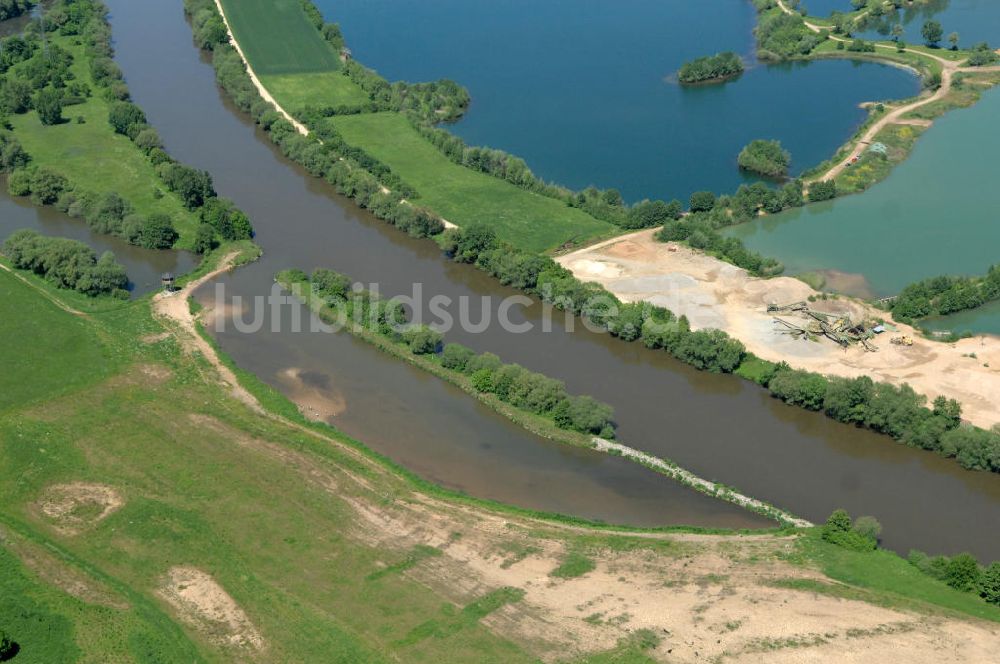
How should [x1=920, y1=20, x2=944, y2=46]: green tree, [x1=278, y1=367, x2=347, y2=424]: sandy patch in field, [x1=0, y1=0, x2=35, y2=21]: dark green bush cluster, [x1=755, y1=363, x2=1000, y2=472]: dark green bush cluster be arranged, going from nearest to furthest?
[x1=755, y1=363, x2=1000, y2=472]: dark green bush cluster → [x1=278, y1=367, x2=347, y2=424]: sandy patch in field → [x1=920, y1=20, x2=944, y2=46]: green tree → [x1=0, y1=0, x2=35, y2=21]: dark green bush cluster

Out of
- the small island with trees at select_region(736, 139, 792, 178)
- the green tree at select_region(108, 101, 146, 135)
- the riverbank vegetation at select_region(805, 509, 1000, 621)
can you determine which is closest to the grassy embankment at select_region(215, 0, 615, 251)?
the green tree at select_region(108, 101, 146, 135)

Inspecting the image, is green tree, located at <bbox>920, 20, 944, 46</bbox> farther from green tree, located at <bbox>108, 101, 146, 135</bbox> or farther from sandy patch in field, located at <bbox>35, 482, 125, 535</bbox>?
sandy patch in field, located at <bbox>35, 482, 125, 535</bbox>

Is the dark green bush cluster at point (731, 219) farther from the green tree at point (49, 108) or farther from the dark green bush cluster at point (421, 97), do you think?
the green tree at point (49, 108)

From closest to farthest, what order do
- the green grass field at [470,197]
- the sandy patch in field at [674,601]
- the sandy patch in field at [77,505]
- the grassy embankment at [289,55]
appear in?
the sandy patch in field at [674,601]
the sandy patch in field at [77,505]
the green grass field at [470,197]
the grassy embankment at [289,55]

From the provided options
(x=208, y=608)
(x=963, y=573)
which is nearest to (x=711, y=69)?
(x=963, y=573)

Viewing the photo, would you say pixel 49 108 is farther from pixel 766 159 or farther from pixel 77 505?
pixel 766 159

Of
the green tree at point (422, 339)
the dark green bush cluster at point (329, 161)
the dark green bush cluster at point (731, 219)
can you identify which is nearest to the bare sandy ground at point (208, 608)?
the green tree at point (422, 339)
